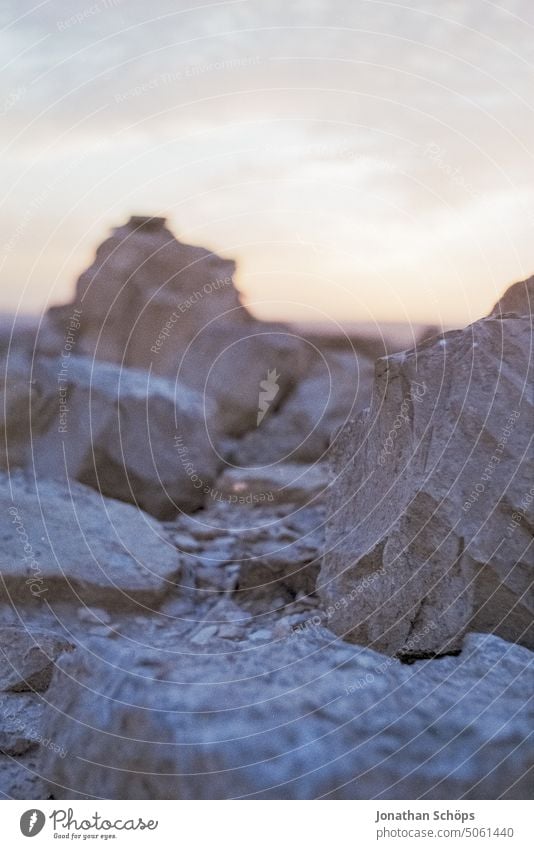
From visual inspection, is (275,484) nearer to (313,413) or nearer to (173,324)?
(313,413)

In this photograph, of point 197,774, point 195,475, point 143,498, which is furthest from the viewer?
point 195,475

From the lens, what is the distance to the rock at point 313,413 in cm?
409

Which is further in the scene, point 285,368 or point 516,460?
point 285,368

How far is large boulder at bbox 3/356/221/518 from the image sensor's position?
11.8ft

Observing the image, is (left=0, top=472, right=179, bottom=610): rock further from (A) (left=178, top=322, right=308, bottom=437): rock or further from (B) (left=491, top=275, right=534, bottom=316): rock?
(B) (left=491, top=275, right=534, bottom=316): rock

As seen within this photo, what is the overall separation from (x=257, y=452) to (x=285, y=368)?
67 cm

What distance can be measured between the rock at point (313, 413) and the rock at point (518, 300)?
1.49 metres

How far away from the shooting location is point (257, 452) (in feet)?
13.6

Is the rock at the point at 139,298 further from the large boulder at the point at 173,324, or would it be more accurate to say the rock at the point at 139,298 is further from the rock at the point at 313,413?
the rock at the point at 313,413

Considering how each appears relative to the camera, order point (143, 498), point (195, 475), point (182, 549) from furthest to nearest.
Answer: point (195, 475) < point (143, 498) < point (182, 549)

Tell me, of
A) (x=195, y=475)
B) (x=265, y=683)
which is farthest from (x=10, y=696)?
(x=195, y=475)

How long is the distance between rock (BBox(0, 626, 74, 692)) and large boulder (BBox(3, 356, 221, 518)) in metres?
1.11

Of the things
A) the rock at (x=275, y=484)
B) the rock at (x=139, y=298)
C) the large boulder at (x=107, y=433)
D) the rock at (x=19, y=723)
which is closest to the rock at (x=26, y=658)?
the rock at (x=19, y=723)

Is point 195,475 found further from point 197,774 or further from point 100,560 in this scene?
point 197,774
